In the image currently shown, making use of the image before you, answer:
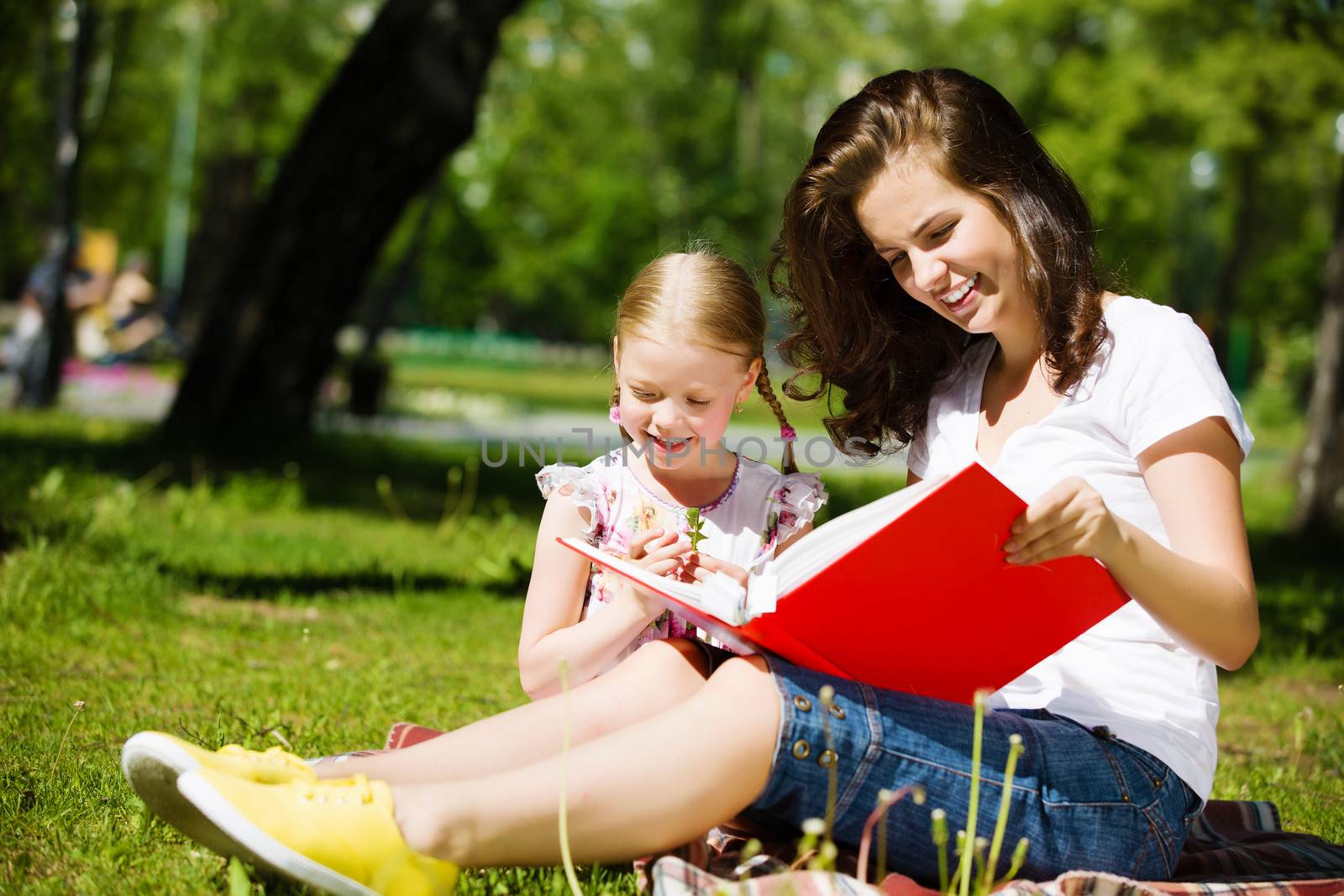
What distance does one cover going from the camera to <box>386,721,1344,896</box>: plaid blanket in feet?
6.45

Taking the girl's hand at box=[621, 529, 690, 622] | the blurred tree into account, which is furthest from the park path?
the girl's hand at box=[621, 529, 690, 622]

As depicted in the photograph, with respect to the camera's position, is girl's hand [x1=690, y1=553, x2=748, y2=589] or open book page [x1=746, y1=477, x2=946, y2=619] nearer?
open book page [x1=746, y1=477, x2=946, y2=619]

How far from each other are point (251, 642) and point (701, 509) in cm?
203

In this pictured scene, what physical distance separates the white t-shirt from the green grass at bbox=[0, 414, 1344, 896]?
32.2 inches

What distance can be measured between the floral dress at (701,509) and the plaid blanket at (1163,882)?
19.0 inches

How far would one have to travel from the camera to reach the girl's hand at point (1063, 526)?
6.11 ft

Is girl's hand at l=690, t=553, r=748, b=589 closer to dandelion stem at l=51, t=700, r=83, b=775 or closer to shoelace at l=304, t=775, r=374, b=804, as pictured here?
shoelace at l=304, t=775, r=374, b=804

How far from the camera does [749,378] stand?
2674mm

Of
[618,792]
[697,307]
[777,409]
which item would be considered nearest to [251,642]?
[777,409]

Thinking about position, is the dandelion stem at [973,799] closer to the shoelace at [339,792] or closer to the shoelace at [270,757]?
the shoelace at [339,792]

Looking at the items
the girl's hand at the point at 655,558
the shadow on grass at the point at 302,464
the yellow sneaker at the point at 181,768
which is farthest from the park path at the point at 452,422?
the yellow sneaker at the point at 181,768

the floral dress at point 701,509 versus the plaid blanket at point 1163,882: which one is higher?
the floral dress at point 701,509

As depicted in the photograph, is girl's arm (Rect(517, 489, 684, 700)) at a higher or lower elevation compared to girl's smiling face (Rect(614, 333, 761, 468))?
lower

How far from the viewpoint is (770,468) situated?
2738mm
